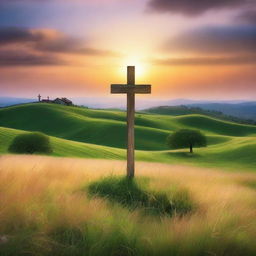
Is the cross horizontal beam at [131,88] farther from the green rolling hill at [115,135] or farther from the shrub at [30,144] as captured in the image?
the green rolling hill at [115,135]

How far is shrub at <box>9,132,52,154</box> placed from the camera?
35000mm

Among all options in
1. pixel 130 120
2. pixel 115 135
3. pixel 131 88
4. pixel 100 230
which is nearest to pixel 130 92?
pixel 131 88

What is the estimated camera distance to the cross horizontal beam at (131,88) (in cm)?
1294

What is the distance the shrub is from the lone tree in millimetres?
30292

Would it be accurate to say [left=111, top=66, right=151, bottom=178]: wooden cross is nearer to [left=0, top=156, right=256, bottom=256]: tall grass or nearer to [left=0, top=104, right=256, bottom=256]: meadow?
[left=0, top=104, right=256, bottom=256]: meadow

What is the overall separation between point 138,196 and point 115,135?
283 ft

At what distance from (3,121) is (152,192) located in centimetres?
12115

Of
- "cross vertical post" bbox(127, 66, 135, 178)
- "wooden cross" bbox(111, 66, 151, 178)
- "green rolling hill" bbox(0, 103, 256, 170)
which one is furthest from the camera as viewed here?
"green rolling hill" bbox(0, 103, 256, 170)

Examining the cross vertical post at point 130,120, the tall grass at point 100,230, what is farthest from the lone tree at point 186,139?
the tall grass at point 100,230

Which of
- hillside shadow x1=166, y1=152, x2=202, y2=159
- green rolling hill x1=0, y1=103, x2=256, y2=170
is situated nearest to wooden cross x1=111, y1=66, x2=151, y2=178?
green rolling hill x1=0, y1=103, x2=256, y2=170

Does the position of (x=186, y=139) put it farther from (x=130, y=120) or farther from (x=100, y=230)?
(x=100, y=230)

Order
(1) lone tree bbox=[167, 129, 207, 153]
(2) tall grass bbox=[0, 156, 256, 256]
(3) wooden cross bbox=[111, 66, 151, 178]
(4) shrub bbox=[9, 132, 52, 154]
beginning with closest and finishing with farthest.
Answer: (2) tall grass bbox=[0, 156, 256, 256] < (3) wooden cross bbox=[111, 66, 151, 178] < (4) shrub bbox=[9, 132, 52, 154] < (1) lone tree bbox=[167, 129, 207, 153]

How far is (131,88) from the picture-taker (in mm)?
13086

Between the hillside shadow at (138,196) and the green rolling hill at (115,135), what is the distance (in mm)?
27823
